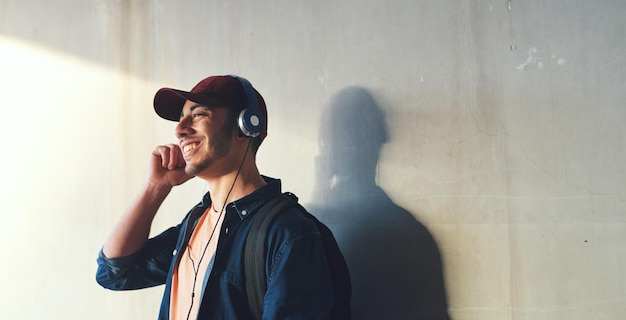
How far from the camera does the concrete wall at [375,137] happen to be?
110 centimetres

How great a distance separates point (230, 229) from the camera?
1.08m

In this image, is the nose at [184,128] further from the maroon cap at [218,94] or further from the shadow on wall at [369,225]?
the shadow on wall at [369,225]

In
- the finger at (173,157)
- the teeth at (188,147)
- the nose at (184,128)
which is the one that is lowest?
the finger at (173,157)

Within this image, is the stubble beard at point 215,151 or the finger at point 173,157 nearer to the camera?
the stubble beard at point 215,151

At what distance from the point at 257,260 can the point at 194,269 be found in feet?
0.65

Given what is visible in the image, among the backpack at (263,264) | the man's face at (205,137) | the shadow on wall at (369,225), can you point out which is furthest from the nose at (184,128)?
the shadow on wall at (369,225)

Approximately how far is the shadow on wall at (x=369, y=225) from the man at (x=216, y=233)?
0.22m

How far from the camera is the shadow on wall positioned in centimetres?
120

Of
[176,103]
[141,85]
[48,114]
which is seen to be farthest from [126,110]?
[176,103]

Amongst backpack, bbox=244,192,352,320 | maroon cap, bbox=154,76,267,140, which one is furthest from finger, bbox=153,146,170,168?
backpack, bbox=244,192,352,320

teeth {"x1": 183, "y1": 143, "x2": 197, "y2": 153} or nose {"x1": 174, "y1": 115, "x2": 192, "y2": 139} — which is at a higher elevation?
nose {"x1": 174, "y1": 115, "x2": 192, "y2": 139}

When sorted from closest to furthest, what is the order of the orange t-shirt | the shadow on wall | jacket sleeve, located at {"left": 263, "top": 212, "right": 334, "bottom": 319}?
jacket sleeve, located at {"left": 263, "top": 212, "right": 334, "bottom": 319} → the orange t-shirt → the shadow on wall

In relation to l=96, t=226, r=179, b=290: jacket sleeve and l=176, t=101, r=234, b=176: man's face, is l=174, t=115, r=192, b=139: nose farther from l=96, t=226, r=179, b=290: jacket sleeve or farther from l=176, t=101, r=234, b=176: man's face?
l=96, t=226, r=179, b=290: jacket sleeve

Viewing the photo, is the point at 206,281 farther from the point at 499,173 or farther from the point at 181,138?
the point at 499,173
